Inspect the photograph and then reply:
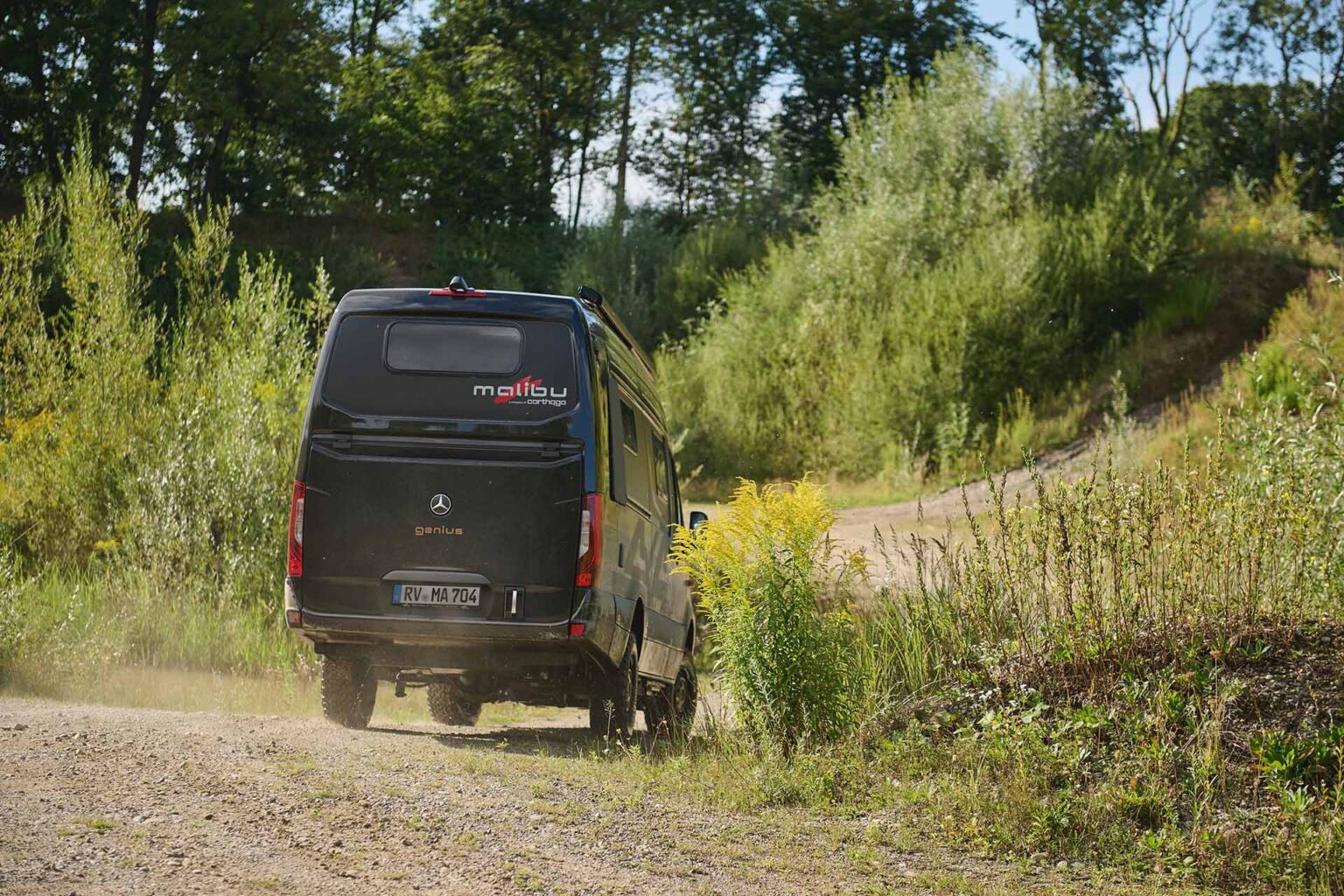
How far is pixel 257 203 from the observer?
39.6 metres

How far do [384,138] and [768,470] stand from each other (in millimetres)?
21755

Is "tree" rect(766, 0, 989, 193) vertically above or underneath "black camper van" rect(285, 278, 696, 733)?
above

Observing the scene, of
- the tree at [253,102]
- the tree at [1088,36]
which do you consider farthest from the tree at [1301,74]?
the tree at [253,102]

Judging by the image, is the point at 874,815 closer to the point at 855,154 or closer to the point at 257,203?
the point at 855,154

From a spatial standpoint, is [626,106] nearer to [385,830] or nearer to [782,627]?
[782,627]

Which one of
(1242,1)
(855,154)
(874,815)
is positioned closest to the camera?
(874,815)

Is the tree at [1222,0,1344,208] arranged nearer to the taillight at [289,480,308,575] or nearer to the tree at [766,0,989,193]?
the tree at [766,0,989,193]

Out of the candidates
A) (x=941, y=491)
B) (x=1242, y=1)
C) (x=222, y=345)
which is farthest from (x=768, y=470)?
(x=1242, y=1)

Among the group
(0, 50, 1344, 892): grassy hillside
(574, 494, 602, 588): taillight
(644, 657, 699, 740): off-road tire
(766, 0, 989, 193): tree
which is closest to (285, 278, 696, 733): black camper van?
(574, 494, 602, 588): taillight

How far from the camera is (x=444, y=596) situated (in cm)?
788

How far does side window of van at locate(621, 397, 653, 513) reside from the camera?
29.0 feet

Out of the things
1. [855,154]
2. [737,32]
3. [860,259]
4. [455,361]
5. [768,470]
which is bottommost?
[768,470]

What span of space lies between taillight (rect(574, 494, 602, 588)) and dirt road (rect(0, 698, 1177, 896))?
43.1 inches

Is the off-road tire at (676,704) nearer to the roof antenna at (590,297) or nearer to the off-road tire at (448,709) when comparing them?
the off-road tire at (448,709)
